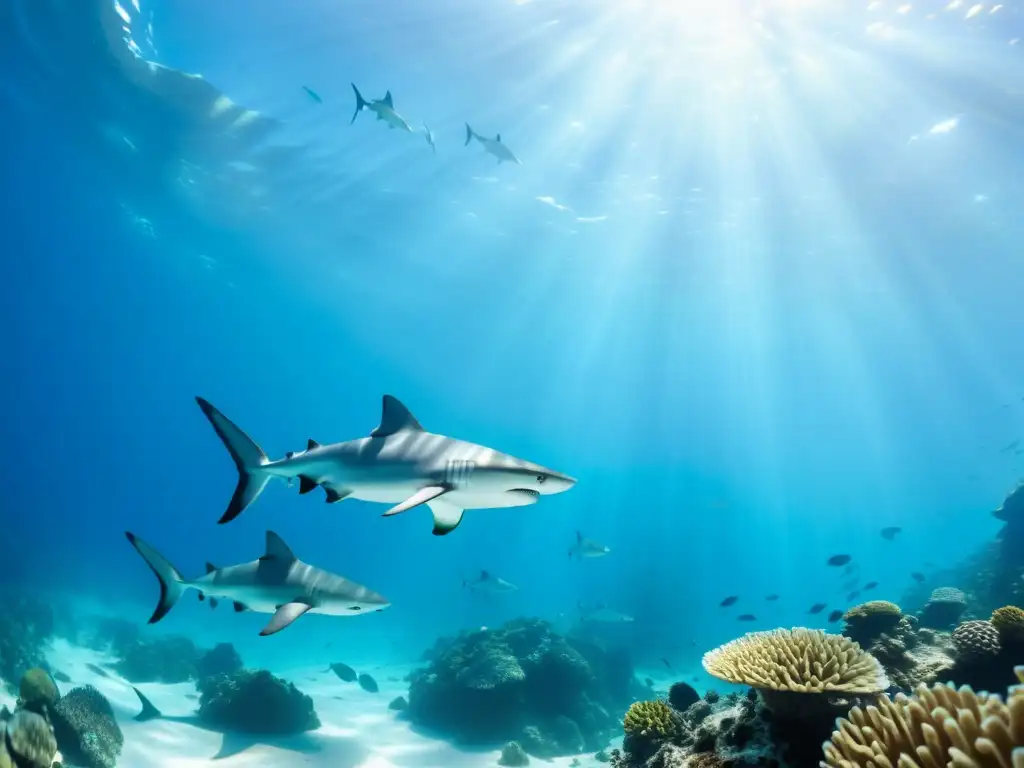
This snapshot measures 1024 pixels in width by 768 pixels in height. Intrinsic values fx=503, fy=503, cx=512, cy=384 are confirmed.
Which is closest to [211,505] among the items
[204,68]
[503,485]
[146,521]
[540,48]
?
[146,521]

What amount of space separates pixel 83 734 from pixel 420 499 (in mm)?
10454

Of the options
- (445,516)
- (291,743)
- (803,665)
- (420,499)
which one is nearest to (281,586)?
(445,516)

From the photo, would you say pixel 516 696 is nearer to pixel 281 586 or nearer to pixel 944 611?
pixel 281 586

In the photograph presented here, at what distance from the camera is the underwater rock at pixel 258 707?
12.5 meters

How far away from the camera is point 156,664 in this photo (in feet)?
70.8

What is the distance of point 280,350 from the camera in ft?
249

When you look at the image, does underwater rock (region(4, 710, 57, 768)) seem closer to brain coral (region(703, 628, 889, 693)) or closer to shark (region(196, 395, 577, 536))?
shark (region(196, 395, 577, 536))

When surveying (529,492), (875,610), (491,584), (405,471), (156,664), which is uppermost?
(491,584)

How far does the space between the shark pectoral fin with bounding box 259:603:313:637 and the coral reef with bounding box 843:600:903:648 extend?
7861mm

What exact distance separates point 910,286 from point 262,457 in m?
46.6

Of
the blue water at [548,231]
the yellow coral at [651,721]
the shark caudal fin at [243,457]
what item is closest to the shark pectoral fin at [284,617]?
the shark caudal fin at [243,457]

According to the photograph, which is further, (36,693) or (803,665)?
(36,693)

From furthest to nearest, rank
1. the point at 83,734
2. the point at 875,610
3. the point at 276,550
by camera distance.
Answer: the point at 83,734, the point at 875,610, the point at 276,550

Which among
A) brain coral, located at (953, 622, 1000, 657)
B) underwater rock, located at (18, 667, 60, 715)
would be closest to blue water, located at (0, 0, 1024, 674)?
brain coral, located at (953, 622, 1000, 657)
